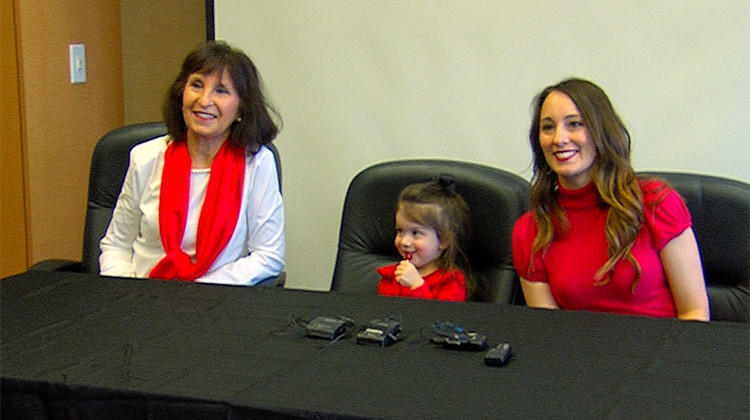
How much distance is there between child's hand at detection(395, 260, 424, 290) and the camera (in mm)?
2658

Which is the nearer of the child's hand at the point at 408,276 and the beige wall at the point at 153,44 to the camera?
the child's hand at the point at 408,276

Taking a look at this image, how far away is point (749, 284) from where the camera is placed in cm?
251

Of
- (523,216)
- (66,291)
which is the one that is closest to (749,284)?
(523,216)

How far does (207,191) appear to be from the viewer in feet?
9.41

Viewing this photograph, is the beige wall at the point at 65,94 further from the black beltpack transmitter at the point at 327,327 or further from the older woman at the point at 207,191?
the black beltpack transmitter at the point at 327,327

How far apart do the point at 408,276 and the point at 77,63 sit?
192 centimetres

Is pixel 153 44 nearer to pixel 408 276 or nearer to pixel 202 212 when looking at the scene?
pixel 202 212

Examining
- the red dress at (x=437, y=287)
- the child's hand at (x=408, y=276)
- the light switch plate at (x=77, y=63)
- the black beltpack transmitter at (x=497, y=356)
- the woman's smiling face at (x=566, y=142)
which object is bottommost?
the red dress at (x=437, y=287)

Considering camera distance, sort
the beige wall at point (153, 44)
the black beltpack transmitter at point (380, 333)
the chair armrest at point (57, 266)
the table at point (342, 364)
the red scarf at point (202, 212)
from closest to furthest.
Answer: the table at point (342, 364) → the black beltpack transmitter at point (380, 333) → the red scarf at point (202, 212) → the chair armrest at point (57, 266) → the beige wall at point (153, 44)

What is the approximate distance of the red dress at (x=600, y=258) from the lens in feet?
7.86

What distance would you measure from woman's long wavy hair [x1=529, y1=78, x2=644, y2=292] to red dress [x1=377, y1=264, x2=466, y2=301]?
0.94 ft

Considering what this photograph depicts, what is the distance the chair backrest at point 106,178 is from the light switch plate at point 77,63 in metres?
0.79

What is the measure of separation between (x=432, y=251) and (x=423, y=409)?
1.22 meters

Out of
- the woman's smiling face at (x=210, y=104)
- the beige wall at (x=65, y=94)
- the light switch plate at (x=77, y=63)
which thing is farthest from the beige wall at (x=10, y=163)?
the woman's smiling face at (x=210, y=104)
